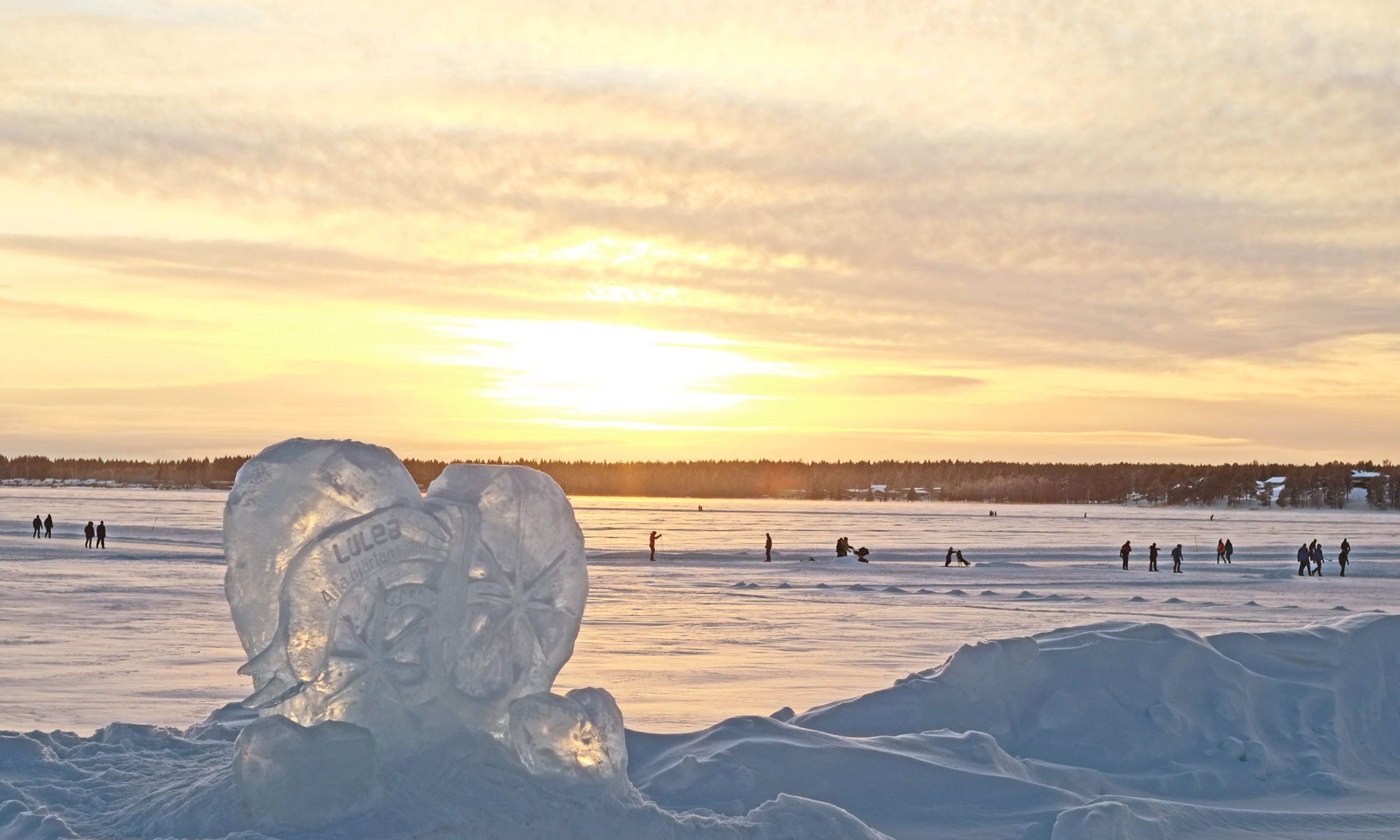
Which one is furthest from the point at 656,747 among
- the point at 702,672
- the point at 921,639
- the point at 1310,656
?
the point at 921,639

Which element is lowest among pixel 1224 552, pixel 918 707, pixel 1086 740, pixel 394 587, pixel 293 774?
pixel 1224 552

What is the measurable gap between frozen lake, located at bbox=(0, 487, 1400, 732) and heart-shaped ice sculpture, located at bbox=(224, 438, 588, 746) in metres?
3.49

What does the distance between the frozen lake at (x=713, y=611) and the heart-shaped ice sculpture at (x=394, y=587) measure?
349cm

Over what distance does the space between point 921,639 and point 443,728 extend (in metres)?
11.3

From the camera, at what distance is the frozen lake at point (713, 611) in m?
11.7

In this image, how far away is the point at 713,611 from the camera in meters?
20.9

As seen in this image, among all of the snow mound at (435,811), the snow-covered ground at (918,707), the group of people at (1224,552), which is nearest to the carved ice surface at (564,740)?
the snow mound at (435,811)

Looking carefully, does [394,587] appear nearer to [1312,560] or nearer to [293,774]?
[293,774]

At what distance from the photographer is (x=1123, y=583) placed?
98.2 ft

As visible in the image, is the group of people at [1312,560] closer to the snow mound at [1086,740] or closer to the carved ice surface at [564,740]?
the snow mound at [1086,740]

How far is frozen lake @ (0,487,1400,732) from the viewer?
38.3 feet

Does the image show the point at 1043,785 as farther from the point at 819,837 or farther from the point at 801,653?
the point at 801,653

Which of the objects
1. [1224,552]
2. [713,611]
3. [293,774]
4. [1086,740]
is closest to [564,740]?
[293,774]

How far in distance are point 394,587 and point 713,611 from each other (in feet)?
49.1
